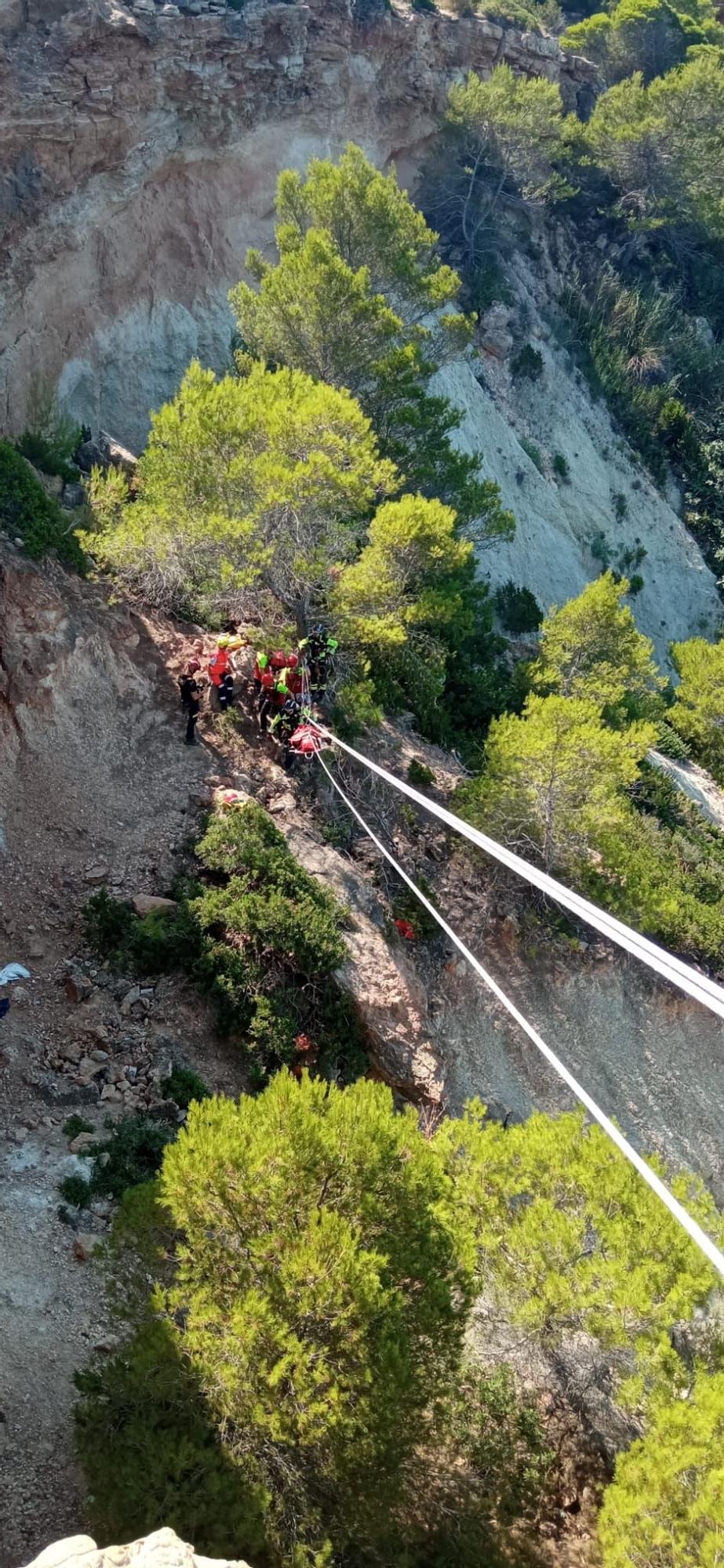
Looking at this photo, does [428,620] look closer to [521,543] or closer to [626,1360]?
[626,1360]

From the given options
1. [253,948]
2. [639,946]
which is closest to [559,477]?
[253,948]

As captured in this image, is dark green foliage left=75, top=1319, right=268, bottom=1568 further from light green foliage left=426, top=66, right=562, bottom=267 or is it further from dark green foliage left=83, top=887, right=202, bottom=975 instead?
light green foliage left=426, top=66, right=562, bottom=267

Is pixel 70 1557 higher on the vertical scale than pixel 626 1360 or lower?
higher

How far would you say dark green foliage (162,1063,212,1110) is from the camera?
1189cm

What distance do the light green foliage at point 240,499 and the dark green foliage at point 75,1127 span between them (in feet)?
25.8

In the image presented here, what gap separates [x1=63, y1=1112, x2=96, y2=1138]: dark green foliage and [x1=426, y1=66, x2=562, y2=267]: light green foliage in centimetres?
3267

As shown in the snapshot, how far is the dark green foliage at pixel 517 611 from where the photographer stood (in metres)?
28.0

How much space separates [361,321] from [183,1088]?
16387mm

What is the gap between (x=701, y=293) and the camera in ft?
134

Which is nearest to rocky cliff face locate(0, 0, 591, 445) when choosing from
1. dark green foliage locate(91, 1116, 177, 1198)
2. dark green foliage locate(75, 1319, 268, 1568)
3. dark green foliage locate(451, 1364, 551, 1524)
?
dark green foliage locate(91, 1116, 177, 1198)

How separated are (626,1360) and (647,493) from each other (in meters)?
31.3

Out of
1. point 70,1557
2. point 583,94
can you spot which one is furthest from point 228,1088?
point 583,94

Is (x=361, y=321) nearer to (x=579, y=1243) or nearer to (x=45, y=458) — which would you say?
(x=45, y=458)

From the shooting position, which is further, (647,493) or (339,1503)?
(647,493)
